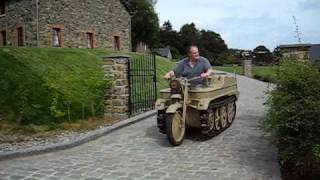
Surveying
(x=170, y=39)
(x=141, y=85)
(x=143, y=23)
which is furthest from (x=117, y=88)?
(x=170, y=39)

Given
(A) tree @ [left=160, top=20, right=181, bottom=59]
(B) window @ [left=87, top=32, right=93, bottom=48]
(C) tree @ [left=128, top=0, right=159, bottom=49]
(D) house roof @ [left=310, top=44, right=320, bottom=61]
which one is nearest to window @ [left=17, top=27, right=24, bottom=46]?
(B) window @ [left=87, top=32, right=93, bottom=48]

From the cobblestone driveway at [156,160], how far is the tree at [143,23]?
48538 mm

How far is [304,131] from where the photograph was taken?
6852 millimetres

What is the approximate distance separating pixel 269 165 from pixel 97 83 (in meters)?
7.22

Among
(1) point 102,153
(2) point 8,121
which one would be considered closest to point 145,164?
(1) point 102,153

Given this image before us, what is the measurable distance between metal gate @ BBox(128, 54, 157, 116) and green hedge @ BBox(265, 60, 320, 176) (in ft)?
20.8

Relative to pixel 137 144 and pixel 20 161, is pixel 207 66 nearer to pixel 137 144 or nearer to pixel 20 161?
pixel 137 144

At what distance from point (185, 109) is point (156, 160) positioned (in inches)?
66.6

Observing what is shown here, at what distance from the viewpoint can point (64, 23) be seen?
114ft

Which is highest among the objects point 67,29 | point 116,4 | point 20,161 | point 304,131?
point 116,4

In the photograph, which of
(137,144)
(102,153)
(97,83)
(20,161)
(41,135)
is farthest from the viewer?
(97,83)

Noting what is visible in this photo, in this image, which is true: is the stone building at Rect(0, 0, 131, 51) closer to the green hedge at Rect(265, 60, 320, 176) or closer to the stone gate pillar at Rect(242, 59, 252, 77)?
the stone gate pillar at Rect(242, 59, 252, 77)

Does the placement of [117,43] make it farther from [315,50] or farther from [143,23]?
[315,50]

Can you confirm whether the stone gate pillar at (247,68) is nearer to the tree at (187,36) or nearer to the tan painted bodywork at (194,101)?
the tan painted bodywork at (194,101)
